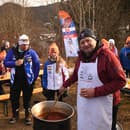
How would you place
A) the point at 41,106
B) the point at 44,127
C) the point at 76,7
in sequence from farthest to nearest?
the point at 76,7 → the point at 41,106 → the point at 44,127

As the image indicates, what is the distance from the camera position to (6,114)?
6.85 metres

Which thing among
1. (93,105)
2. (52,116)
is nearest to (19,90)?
(52,116)

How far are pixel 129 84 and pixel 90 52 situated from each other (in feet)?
11.3

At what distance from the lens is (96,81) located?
127 inches

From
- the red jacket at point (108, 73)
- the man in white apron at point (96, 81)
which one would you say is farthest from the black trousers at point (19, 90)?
the red jacket at point (108, 73)

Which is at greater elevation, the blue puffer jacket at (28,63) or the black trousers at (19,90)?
the blue puffer jacket at (28,63)

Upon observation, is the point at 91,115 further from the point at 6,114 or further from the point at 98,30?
the point at 98,30

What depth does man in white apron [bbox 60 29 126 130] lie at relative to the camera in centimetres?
315

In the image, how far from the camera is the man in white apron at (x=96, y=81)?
124 inches

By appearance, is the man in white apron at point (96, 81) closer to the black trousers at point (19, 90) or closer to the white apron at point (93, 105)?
the white apron at point (93, 105)

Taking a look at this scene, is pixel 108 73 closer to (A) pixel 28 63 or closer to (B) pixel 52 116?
(B) pixel 52 116

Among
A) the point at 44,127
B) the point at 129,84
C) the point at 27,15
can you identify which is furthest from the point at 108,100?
the point at 27,15

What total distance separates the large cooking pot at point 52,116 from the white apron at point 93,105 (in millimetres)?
189

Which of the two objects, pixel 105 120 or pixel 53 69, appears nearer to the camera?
pixel 105 120
